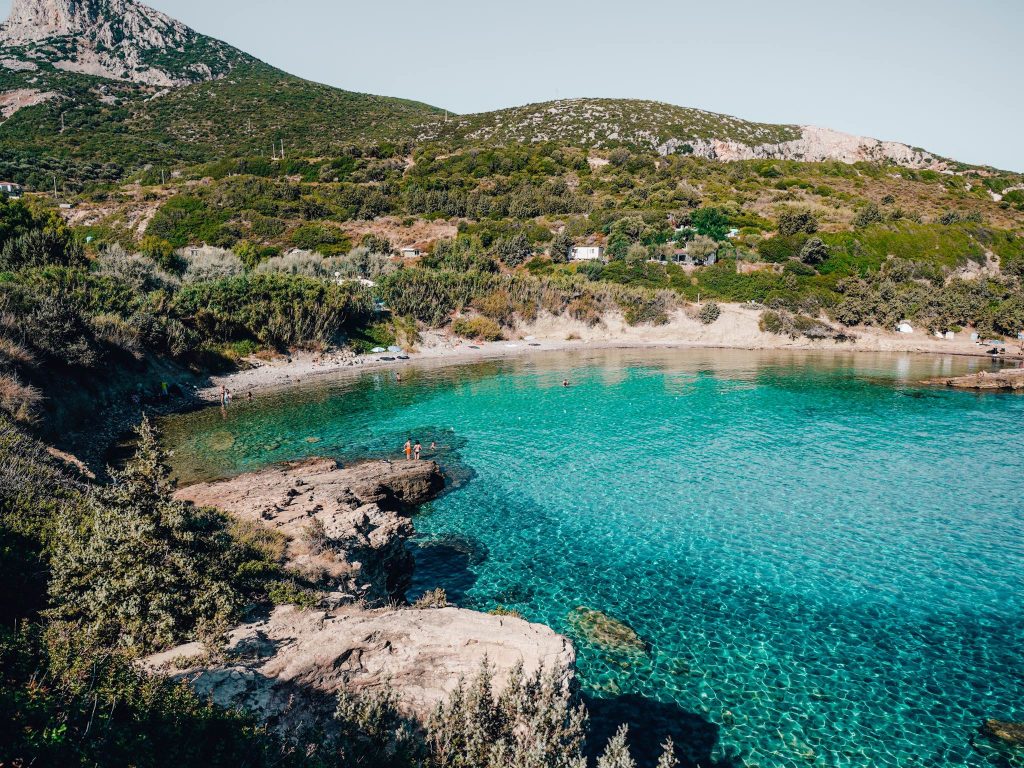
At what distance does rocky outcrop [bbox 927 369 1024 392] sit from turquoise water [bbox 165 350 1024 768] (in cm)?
252

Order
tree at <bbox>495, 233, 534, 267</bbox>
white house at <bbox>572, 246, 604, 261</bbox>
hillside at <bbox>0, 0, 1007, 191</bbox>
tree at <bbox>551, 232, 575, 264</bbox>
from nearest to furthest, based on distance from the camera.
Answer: tree at <bbox>495, 233, 534, 267</bbox>, tree at <bbox>551, 232, 575, 264</bbox>, white house at <bbox>572, 246, 604, 261</bbox>, hillside at <bbox>0, 0, 1007, 191</bbox>

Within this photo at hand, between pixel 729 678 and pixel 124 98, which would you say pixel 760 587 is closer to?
pixel 729 678

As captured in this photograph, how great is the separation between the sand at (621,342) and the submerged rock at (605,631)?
3934 cm

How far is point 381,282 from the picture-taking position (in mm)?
63938

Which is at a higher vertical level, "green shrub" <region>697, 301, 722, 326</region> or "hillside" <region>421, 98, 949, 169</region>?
"hillside" <region>421, 98, 949, 169</region>

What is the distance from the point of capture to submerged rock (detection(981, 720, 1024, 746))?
33.4 feet

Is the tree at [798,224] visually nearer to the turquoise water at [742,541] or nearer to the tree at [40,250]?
the turquoise water at [742,541]

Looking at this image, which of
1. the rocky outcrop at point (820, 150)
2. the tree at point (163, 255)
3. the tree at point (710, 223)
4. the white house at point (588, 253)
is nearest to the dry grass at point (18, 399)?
the tree at point (163, 255)

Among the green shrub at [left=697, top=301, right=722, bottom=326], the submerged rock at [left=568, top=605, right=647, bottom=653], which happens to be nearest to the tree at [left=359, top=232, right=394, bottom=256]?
the green shrub at [left=697, top=301, right=722, bottom=326]

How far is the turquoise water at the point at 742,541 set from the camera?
36.2 ft

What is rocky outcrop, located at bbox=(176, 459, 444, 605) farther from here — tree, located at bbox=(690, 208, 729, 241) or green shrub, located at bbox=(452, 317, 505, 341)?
tree, located at bbox=(690, 208, 729, 241)

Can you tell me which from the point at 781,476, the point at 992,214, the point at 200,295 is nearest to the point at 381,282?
the point at 200,295

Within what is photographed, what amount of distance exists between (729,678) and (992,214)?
404 feet

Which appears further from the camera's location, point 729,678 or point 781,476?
point 781,476
